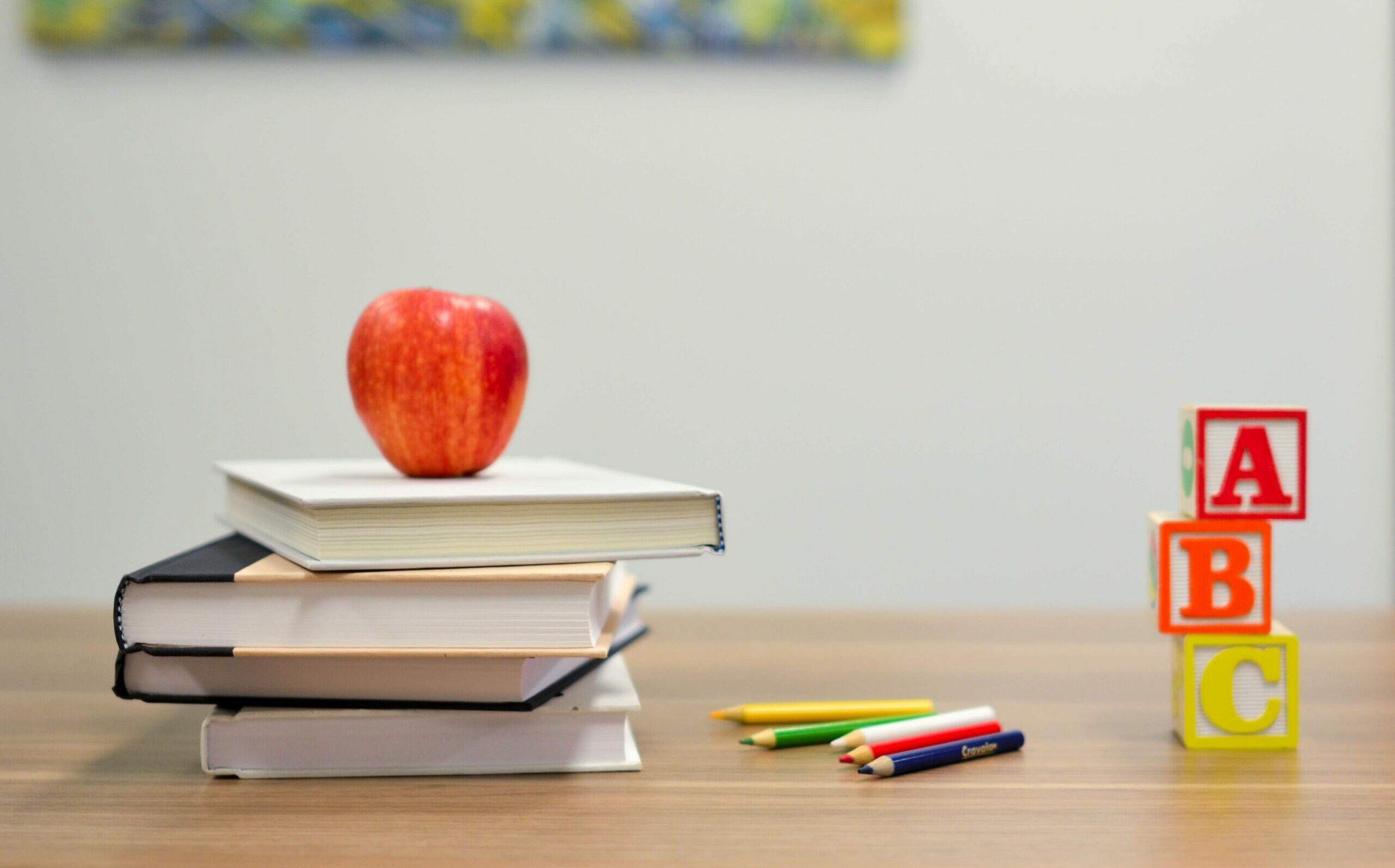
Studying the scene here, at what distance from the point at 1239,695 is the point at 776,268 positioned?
4.14ft

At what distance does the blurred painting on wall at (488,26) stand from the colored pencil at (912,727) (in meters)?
1.34

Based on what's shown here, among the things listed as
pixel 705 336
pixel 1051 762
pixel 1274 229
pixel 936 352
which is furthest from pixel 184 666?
pixel 1274 229

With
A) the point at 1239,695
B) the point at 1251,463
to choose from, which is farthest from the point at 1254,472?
the point at 1239,695

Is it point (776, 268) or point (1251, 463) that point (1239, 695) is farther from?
point (776, 268)

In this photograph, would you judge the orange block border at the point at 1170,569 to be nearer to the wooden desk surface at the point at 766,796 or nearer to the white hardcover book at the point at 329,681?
the wooden desk surface at the point at 766,796

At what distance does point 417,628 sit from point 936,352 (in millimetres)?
1371

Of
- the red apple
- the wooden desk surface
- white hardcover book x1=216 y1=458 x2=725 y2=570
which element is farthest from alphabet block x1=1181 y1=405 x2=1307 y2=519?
the red apple

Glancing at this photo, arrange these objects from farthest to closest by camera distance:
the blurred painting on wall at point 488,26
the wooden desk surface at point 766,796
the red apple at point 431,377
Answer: the blurred painting on wall at point 488,26
the red apple at point 431,377
the wooden desk surface at point 766,796

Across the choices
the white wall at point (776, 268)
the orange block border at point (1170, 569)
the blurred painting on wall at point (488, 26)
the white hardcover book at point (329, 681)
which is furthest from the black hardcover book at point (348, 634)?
the blurred painting on wall at point (488, 26)

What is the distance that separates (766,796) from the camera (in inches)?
19.6

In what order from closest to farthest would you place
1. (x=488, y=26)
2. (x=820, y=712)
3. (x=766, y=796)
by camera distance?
(x=766, y=796) < (x=820, y=712) < (x=488, y=26)

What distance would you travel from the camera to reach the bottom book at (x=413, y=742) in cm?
53

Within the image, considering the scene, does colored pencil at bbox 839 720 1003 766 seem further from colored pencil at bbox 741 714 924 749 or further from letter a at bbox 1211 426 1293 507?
letter a at bbox 1211 426 1293 507

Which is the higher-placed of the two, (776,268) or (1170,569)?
(776,268)
